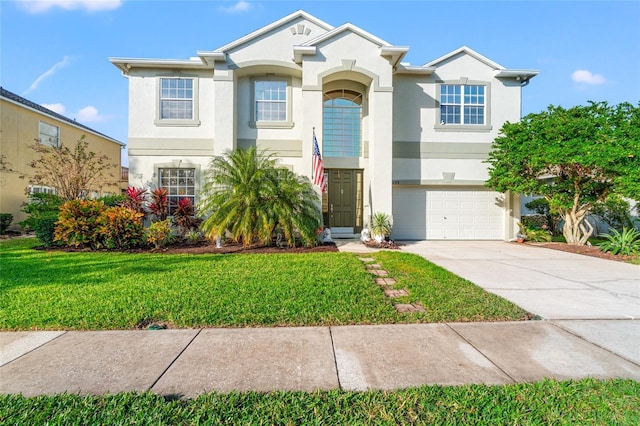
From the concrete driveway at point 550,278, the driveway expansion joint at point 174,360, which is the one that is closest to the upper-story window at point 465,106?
the concrete driveway at point 550,278

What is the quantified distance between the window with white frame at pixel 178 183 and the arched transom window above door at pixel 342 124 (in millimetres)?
5310

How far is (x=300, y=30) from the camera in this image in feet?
36.7

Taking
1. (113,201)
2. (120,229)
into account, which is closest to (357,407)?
(120,229)

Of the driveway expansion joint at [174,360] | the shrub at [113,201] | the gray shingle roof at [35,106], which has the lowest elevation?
the driveway expansion joint at [174,360]

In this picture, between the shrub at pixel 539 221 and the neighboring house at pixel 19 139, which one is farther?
the neighboring house at pixel 19 139

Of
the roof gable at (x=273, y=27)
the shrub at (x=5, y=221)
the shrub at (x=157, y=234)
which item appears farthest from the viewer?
the shrub at (x=5, y=221)

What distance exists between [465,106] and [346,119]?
4819 mm

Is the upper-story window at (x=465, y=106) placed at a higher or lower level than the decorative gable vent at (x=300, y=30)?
lower

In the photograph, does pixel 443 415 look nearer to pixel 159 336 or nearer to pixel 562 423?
pixel 562 423

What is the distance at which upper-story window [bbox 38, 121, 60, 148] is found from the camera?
51.8 ft

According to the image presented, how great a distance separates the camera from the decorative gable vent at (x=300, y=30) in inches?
439

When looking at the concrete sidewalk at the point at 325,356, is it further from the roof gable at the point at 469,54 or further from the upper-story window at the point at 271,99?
the roof gable at the point at 469,54

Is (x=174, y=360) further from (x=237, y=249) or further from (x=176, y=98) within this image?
(x=176, y=98)

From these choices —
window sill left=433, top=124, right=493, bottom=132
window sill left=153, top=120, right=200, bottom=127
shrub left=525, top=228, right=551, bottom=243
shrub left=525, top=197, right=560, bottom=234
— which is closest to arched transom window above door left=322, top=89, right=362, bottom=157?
window sill left=433, top=124, right=493, bottom=132
